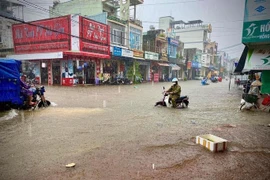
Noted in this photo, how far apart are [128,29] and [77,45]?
10.7 m

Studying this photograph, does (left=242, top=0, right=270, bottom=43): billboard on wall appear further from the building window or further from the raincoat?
the building window

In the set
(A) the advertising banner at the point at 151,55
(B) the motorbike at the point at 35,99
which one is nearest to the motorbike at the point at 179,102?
(B) the motorbike at the point at 35,99

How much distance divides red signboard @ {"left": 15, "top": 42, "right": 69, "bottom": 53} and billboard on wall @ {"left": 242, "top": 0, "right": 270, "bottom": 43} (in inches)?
685

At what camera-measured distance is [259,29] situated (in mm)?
9109

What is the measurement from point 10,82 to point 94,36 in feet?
53.2

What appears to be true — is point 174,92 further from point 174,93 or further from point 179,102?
point 179,102

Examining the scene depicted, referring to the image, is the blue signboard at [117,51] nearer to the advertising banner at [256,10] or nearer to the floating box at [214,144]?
the advertising banner at [256,10]

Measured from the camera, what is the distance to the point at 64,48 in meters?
20.9

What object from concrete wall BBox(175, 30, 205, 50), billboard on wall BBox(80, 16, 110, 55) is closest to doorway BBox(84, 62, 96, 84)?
billboard on wall BBox(80, 16, 110, 55)

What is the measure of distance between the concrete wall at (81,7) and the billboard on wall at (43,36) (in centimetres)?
730

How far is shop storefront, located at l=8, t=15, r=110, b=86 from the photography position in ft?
67.5

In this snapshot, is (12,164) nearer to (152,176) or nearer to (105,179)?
(105,179)

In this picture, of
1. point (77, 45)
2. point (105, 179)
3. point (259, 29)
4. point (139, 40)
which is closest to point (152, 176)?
point (105, 179)

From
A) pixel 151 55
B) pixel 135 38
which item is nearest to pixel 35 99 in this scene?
pixel 135 38
